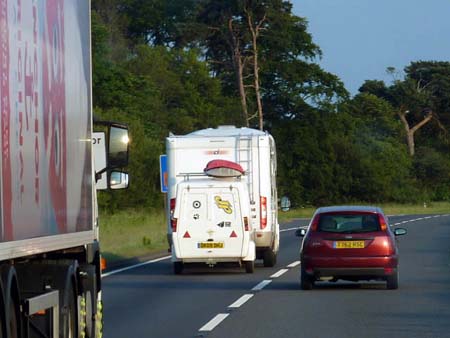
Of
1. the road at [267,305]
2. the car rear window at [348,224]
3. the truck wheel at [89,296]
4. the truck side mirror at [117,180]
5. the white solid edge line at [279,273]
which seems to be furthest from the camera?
the white solid edge line at [279,273]

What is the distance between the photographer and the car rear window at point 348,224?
2389 centimetres

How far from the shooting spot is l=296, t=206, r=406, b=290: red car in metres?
23.5

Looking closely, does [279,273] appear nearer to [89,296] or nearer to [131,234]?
[89,296]

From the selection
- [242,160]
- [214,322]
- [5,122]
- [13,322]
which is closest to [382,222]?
[214,322]

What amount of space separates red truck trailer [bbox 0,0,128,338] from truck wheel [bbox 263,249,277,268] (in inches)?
675

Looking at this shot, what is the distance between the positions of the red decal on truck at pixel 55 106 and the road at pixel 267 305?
535 centimetres

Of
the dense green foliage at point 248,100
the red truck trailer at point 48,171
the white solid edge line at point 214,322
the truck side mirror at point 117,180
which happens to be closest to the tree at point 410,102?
the dense green foliage at point 248,100

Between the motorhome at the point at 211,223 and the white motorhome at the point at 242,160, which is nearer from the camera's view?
the motorhome at the point at 211,223

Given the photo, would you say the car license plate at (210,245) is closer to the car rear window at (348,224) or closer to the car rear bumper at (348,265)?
the car rear window at (348,224)

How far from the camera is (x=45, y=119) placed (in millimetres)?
10461

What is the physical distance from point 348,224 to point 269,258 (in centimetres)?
759

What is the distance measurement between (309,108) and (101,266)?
A: 80023 millimetres

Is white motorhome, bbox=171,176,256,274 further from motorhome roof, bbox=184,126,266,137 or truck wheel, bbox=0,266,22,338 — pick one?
truck wheel, bbox=0,266,22,338

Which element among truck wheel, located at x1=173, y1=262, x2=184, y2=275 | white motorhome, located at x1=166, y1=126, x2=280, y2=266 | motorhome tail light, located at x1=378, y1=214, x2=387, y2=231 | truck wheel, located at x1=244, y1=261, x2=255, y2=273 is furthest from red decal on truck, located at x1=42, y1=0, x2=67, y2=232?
white motorhome, located at x1=166, y1=126, x2=280, y2=266
